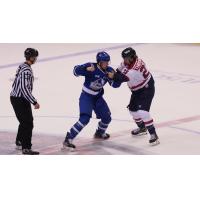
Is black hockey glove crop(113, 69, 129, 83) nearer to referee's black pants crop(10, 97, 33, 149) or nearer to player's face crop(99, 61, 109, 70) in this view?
player's face crop(99, 61, 109, 70)

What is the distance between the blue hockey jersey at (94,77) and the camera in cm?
730

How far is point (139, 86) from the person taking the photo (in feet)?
25.3

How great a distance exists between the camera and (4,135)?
26.2ft

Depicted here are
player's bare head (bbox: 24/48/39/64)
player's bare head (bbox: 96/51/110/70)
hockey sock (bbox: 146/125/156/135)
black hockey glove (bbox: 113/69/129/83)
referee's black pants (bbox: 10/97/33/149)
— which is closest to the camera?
player's bare head (bbox: 24/48/39/64)

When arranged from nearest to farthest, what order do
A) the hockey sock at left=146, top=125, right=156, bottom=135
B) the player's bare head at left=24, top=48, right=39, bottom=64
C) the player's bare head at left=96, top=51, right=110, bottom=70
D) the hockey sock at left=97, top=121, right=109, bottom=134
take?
the player's bare head at left=24, top=48, right=39, bottom=64, the player's bare head at left=96, top=51, right=110, bottom=70, the hockey sock at left=146, top=125, right=156, bottom=135, the hockey sock at left=97, top=121, right=109, bottom=134

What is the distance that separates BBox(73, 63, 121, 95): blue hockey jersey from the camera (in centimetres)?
730

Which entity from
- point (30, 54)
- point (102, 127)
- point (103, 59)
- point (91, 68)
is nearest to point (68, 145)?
point (102, 127)

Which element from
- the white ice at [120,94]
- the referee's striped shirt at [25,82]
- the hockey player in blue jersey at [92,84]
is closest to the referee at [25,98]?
the referee's striped shirt at [25,82]

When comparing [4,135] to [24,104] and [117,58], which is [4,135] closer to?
[24,104]

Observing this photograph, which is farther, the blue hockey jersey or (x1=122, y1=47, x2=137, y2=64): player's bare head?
(x1=122, y1=47, x2=137, y2=64): player's bare head

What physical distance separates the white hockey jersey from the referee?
973mm

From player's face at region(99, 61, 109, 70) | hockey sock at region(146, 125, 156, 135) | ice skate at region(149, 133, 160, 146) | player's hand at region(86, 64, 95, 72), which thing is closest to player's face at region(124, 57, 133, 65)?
player's face at region(99, 61, 109, 70)
